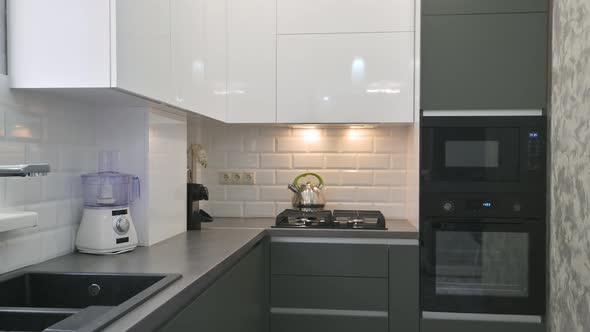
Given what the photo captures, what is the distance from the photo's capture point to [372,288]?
2.44 m

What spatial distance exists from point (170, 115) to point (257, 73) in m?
0.72

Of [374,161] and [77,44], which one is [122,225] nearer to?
[77,44]

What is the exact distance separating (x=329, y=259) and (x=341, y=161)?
2.58 feet

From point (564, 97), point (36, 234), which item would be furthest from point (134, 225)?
point (564, 97)

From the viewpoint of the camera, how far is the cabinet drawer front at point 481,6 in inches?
94.0

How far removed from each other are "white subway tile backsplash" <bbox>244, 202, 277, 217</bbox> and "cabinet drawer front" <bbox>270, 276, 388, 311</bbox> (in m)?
0.66

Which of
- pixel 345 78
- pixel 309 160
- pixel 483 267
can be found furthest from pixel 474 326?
pixel 345 78

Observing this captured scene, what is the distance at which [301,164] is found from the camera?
120 inches

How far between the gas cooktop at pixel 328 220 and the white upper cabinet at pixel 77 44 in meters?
1.35

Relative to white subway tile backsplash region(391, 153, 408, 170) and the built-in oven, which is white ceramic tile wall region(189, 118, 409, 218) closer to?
white subway tile backsplash region(391, 153, 408, 170)

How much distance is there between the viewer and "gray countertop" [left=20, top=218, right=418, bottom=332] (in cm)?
112

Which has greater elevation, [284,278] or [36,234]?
[36,234]

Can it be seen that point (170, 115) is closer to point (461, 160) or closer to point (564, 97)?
point (461, 160)

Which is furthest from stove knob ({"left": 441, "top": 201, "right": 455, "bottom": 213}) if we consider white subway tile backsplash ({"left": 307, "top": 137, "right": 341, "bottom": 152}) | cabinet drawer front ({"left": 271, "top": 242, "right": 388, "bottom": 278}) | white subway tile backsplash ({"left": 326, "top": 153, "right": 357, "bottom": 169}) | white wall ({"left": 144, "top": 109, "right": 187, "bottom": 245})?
white wall ({"left": 144, "top": 109, "right": 187, "bottom": 245})
